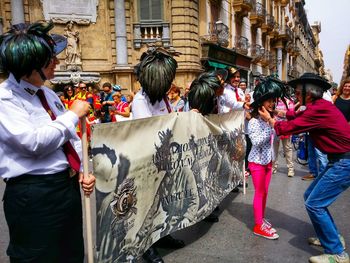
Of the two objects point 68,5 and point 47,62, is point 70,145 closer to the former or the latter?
point 47,62

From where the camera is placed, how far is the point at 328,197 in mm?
3170

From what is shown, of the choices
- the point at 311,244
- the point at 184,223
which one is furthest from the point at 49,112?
the point at 311,244

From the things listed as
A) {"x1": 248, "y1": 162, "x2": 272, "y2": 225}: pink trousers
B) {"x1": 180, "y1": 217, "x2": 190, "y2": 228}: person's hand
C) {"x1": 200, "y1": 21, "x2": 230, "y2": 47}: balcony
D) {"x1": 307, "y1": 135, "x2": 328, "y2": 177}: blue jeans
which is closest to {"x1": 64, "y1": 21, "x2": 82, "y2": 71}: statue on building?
{"x1": 200, "y1": 21, "x2": 230, "y2": 47}: balcony

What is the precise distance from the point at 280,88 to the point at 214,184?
1.41 metres

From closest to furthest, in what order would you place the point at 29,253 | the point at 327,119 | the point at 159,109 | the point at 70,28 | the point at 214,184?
the point at 29,253
the point at 327,119
the point at 159,109
the point at 214,184
the point at 70,28

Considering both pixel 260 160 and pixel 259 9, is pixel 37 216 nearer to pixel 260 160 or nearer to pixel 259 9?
pixel 260 160

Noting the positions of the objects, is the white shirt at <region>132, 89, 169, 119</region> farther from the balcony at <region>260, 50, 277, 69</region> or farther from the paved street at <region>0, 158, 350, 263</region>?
the balcony at <region>260, 50, 277, 69</region>

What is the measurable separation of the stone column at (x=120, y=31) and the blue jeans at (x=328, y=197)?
13.2m

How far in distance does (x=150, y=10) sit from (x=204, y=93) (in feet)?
41.4

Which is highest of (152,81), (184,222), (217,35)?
(217,35)

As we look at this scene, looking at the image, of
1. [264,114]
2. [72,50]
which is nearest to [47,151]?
[264,114]

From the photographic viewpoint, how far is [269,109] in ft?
12.3

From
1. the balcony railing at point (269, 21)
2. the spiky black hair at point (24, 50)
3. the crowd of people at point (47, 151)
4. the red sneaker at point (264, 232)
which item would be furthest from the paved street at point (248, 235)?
the balcony railing at point (269, 21)

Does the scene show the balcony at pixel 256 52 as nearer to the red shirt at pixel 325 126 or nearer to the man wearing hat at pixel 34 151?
the red shirt at pixel 325 126
